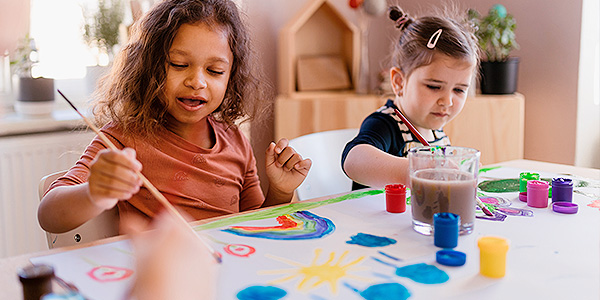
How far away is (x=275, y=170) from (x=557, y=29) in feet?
4.77

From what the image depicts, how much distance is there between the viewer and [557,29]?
2.06 m

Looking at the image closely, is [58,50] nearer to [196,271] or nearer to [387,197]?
[387,197]

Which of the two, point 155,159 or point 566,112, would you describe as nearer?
point 155,159

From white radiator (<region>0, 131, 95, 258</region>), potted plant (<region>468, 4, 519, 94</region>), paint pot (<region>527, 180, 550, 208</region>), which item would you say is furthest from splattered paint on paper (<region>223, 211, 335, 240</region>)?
potted plant (<region>468, 4, 519, 94</region>)

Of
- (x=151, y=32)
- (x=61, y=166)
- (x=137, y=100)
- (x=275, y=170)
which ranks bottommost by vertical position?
(x=61, y=166)

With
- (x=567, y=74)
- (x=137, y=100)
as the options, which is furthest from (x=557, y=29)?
(x=137, y=100)

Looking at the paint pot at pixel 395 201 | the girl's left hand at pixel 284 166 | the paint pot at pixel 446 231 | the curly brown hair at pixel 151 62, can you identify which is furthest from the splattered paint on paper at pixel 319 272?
the curly brown hair at pixel 151 62

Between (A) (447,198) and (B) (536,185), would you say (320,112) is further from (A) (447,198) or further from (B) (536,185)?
(A) (447,198)

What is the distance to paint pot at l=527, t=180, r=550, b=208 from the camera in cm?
94

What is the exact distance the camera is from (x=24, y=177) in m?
1.95

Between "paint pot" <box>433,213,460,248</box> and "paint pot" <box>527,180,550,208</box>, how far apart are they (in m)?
0.27

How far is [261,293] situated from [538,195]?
562mm

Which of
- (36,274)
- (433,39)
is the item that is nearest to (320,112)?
(433,39)

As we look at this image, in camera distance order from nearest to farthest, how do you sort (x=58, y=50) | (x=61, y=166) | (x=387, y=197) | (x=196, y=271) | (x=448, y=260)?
(x=196, y=271), (x=448, y=260), (x=387, y=197), (x=61, y=166), (x=58, y=50)
